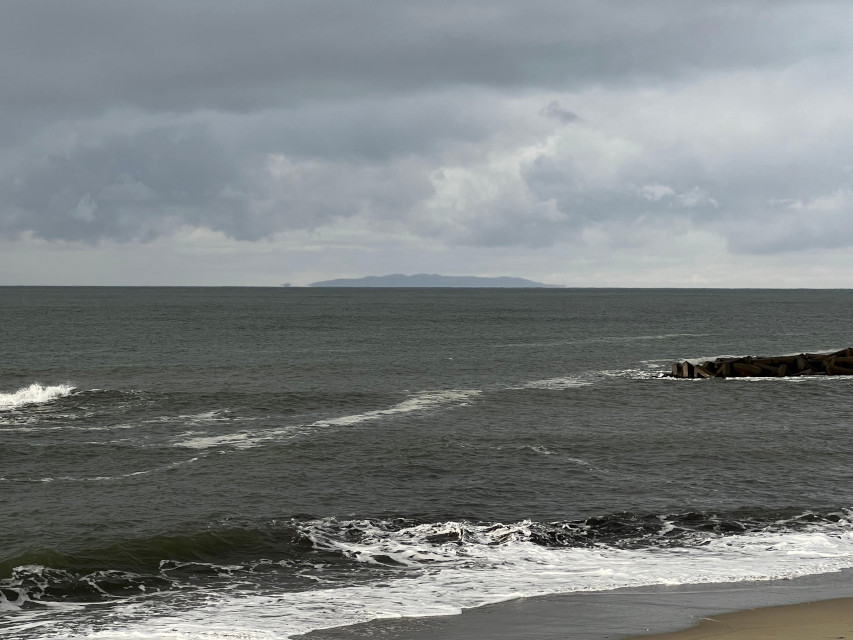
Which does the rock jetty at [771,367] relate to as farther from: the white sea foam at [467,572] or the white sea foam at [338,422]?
the white sea foam at [467,572]

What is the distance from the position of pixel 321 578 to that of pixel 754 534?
11498mm

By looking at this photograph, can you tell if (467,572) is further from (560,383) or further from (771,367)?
(771,367)

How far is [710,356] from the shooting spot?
8019 cm

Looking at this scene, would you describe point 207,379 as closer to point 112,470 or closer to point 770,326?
point 112,470

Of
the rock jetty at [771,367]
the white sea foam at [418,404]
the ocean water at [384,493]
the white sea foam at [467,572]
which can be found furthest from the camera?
the rock jetty at [771,367]

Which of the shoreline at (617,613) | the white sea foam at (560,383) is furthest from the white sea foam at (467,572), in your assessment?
the white sea foam at (560,383)

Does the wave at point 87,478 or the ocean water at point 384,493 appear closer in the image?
the ocean water at point 384,493

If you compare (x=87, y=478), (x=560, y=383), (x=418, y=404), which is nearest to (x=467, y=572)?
(x=87, y=478)

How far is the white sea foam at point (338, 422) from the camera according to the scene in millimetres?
35625

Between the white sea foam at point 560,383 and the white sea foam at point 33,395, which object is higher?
the white sea foam at point 560,383

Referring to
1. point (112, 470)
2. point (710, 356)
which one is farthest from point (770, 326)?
point (112, 470)

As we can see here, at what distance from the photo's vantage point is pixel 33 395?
161ft

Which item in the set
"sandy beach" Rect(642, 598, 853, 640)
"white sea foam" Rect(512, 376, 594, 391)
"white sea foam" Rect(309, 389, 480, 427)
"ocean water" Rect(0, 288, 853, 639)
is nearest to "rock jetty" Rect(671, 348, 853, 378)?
"ocean water" Rect(0, 288, 853, 639)

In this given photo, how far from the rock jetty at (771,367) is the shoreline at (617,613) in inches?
1604
